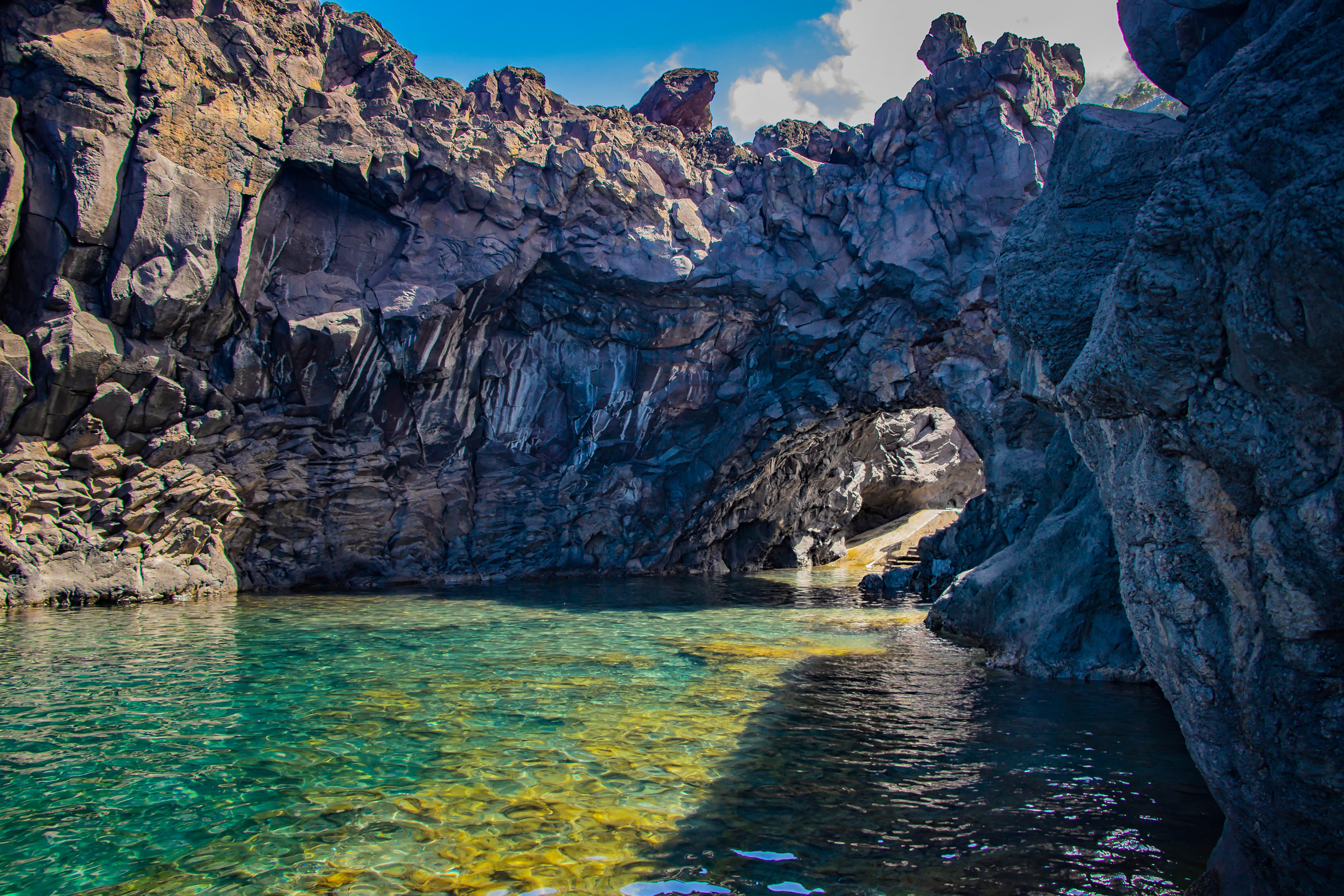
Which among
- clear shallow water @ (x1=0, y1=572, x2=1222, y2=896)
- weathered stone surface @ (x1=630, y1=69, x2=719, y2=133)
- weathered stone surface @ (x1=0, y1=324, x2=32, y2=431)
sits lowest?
clear shallow water @ (x1=0, y1=572, x2=1222, y2=896)

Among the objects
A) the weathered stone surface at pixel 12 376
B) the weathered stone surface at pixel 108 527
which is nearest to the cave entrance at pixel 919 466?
the weathered stone surface at pixel 108 527

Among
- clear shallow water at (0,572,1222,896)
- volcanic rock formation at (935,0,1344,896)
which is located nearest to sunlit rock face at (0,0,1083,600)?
clear shallow water at (0,572,1222,896)

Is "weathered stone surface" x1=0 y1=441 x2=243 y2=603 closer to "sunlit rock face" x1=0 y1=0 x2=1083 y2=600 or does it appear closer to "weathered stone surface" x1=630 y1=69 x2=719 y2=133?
"sunlit rock face" x1=0 y1=0 x2=1083 y2=600

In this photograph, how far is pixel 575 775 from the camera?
671 cm

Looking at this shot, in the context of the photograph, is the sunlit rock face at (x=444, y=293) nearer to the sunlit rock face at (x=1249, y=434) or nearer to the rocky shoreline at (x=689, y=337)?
the rocky shoreline at (x=689, y=337)

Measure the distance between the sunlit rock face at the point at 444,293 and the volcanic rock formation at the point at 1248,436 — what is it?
18.1 metres

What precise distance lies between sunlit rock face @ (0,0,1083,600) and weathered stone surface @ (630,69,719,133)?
5684 mm

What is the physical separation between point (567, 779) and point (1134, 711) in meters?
6.97

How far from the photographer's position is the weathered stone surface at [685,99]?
37250 millimetres

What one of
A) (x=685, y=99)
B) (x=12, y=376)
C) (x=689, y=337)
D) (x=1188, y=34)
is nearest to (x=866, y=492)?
(x=689, y=337)

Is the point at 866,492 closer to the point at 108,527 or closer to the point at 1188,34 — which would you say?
the point at 108,527

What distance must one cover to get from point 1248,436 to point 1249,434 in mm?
10

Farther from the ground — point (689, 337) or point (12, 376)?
point (689, 337)

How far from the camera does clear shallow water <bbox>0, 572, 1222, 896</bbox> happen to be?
4.98 meters
